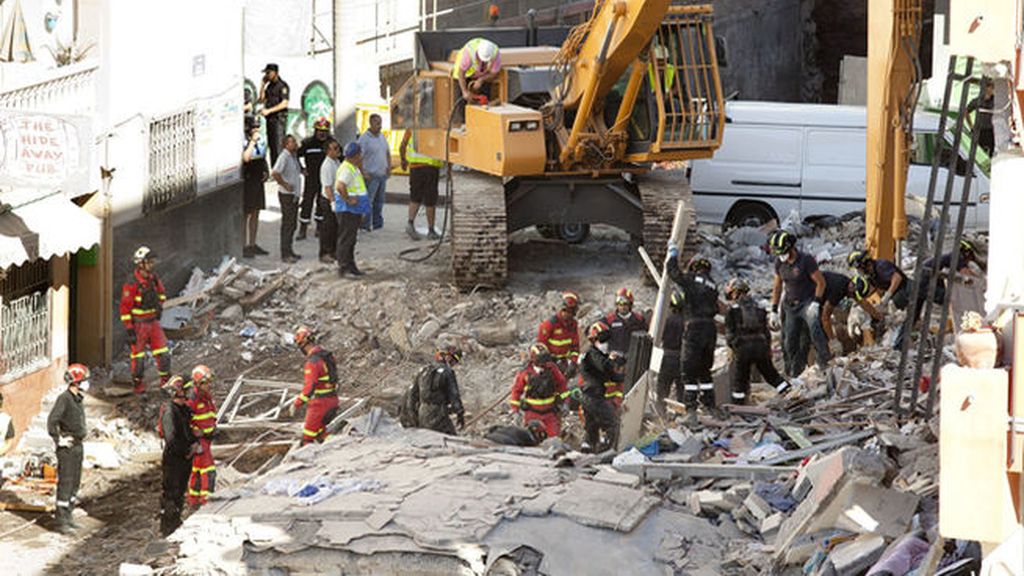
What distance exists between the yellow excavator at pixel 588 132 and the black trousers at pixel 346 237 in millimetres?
1125

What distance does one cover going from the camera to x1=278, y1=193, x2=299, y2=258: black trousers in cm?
2197

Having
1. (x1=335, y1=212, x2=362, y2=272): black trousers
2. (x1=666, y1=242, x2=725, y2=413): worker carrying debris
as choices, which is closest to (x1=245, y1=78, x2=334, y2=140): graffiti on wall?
(x1=335, y1=212, x2=362, y2=272): black trousers

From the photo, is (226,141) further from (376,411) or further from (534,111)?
(376,411)

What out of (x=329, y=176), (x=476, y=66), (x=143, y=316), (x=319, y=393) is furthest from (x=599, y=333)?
(x=329, y=176)

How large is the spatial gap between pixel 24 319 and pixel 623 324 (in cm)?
572

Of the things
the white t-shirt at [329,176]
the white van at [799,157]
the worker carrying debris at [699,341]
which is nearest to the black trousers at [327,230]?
the white t-shirt at [329,176]

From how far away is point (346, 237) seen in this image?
21.2 meters

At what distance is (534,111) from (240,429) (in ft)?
16.9

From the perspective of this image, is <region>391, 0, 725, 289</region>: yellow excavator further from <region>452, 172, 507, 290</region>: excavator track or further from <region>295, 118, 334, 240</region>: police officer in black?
<region>295, 118, 334, 240</region>: police officer in black

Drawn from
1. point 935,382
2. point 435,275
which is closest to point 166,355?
point 435,275

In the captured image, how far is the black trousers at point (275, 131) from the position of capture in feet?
78.6

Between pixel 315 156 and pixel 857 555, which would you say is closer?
pixel 857 555

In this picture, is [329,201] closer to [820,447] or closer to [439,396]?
[439,396]

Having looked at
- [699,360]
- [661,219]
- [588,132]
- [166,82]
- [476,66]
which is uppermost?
Answer: [476,66]
